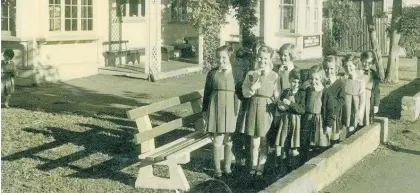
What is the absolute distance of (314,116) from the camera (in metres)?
8.02

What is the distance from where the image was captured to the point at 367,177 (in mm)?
8062

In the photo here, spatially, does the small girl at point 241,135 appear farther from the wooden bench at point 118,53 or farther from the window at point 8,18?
the wooden bench at point 118,53

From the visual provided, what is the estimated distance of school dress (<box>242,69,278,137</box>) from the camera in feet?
25.0

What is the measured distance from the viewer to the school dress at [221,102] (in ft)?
25.1

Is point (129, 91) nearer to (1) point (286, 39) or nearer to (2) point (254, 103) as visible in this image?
(2) point (254, 103)

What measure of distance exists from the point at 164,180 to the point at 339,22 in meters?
24.2

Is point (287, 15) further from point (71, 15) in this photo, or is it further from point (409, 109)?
point (409, 109)

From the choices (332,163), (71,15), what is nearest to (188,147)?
(332,163)

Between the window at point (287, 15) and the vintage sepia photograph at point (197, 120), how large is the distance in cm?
787

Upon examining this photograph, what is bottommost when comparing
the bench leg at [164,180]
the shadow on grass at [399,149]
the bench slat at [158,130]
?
the shadow on grass at [399,149]

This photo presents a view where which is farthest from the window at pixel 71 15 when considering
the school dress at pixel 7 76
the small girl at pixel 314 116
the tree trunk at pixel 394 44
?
the small girl at pixel 314 116

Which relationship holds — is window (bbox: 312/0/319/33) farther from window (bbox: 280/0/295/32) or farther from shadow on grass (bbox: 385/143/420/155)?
shadow on grass (bbox: 385/143/420/155)

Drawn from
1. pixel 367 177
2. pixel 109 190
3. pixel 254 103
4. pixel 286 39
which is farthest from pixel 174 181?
pixel 286 39

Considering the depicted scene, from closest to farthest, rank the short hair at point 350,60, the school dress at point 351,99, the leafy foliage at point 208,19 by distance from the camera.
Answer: the school dress at point 351,99 → the short hair at point 350,60 → the leafy foliage at point 208,19
